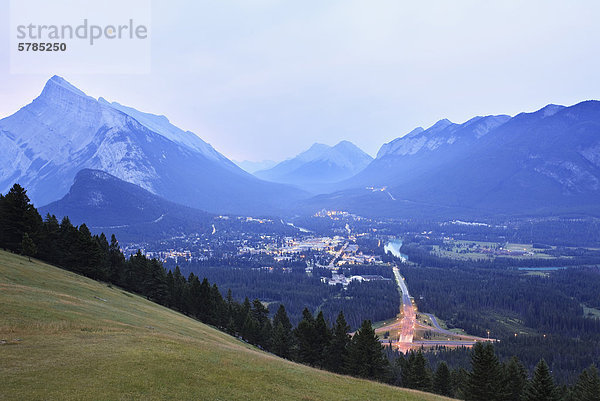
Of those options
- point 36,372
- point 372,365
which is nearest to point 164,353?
point 36,372

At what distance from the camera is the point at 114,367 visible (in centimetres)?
2202

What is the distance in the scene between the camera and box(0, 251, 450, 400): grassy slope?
63.0 ft

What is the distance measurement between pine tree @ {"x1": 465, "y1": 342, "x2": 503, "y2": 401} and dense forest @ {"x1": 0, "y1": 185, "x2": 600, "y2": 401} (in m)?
0.14

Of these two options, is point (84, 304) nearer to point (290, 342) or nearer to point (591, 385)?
point (290, 342)

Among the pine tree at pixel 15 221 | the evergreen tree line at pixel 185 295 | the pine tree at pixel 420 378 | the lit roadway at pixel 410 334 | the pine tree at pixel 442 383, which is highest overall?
the pine tree at pixel 15 221

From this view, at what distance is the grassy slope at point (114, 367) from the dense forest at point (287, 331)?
95.1 feet

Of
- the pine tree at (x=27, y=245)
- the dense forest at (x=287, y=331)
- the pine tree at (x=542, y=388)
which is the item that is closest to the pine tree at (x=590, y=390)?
the dense forest at (x=287, y=331)

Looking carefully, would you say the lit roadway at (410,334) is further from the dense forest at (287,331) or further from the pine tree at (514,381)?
the pine tree at (514,381)

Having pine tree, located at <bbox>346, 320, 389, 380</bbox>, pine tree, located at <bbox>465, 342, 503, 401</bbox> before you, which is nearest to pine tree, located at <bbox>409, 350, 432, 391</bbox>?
pine tree, located at <bbox>346, 320, 389, 380</bbox>

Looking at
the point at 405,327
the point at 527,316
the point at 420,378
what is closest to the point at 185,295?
the point at 420,378

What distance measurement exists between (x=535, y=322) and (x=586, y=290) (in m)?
67.7

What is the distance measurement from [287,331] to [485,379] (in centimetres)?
3963

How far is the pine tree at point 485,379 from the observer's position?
50312mm

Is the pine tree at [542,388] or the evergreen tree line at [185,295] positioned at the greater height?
the evergreen tree line at [185,295]
